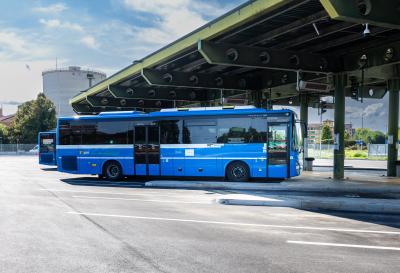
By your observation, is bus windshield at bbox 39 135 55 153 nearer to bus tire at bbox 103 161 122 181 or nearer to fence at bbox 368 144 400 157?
bus tire at bbox 103 161 122 181

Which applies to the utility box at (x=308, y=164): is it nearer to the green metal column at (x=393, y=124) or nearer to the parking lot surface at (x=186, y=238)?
the green metal column at (x=393, y=124)

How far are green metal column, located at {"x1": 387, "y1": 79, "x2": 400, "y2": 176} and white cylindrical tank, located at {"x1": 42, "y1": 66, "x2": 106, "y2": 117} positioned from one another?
7564 centimetres

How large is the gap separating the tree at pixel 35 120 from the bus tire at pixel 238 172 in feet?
185

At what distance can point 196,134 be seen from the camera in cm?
1870

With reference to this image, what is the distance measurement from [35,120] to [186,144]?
5630cm

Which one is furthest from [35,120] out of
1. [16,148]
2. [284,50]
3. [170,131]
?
[284,50]

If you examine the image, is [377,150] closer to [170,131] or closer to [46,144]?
[170,131]

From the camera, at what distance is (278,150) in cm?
1738

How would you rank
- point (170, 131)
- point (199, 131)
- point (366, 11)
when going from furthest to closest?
point (170, 131), point (199, 131), point (366, 11)

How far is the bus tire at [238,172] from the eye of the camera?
1791 centimetres

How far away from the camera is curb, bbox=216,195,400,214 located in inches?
439

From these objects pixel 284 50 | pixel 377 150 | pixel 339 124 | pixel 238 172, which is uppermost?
pixel 284 50

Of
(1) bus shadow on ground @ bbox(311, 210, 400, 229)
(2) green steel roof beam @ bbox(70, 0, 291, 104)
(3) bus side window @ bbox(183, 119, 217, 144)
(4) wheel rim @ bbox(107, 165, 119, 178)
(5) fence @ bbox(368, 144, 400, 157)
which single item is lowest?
(1) bus shadow on ground @ bbox(311, 210, 400, 229)

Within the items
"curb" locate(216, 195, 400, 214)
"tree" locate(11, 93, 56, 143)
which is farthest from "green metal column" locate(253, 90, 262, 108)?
"tree" locate(11, 93, 56, 143)
